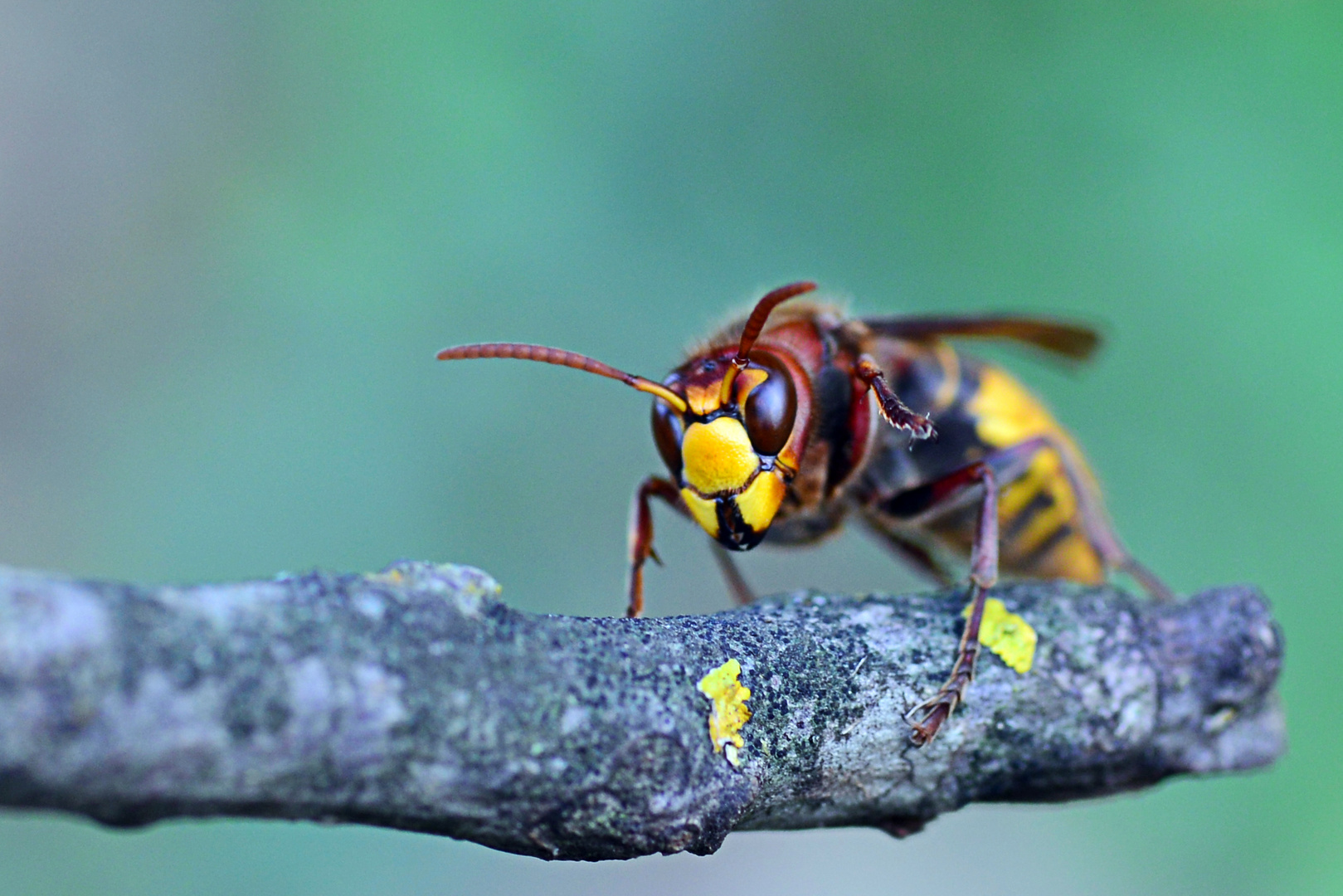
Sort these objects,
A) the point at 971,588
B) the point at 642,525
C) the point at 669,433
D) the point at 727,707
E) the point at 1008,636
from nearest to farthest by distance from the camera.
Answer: the point at 727,707, the point at 1008,636, the point at 971,588, the point at 669,433, the point at 642,525

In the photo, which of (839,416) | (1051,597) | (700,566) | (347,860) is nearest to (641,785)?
(1051,597)

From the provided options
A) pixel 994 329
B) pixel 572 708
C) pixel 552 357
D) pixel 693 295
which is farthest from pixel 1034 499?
pixel 572 708

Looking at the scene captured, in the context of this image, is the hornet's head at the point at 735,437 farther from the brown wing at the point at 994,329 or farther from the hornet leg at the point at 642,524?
the brown wing at the point at 994,329

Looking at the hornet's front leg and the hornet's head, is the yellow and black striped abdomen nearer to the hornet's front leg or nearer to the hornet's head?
the hornet's front leg

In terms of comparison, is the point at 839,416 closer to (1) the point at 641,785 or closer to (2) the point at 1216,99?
(1) the point at 641,785

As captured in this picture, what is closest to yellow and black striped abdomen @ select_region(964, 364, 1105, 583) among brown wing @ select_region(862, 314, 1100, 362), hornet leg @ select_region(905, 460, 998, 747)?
brown wing @ select_region(862, 314, 1100, 362)

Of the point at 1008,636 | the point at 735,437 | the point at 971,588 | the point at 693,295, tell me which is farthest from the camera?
the point at 693,295

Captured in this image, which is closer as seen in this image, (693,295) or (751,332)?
(751,332)

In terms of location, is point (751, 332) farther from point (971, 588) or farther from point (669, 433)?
point (971, 588)
